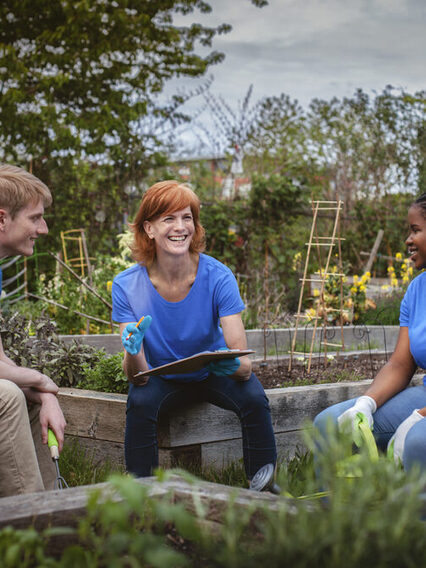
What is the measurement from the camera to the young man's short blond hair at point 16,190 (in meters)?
2.21

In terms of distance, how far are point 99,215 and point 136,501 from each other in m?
7.98

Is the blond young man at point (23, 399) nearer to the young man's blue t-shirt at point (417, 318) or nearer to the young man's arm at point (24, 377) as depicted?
the young man's arm at point (24, 377)

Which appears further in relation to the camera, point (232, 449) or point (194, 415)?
point (232, 449)

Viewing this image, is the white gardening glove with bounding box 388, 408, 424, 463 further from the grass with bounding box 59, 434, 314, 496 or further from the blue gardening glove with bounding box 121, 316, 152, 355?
the blue gardening glove with bounding box 121, 316, 152, 355

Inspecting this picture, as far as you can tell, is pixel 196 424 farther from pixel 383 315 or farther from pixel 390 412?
pixel 383 315

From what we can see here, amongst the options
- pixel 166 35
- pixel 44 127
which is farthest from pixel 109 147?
pixel 166 35

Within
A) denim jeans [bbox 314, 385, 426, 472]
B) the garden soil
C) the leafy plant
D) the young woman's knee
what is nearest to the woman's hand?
Answer: denim jeans [bbox 314, 385, 426, 472]

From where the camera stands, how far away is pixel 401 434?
2070 mm

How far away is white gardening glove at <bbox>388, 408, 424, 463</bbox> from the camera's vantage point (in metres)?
2.04

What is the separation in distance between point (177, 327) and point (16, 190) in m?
0.85

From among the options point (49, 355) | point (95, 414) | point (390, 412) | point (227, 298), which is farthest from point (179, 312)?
point (49, 355)

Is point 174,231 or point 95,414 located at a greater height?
point 174,231

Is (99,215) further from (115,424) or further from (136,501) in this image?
(136,501)

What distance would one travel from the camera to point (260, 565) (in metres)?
0.87
